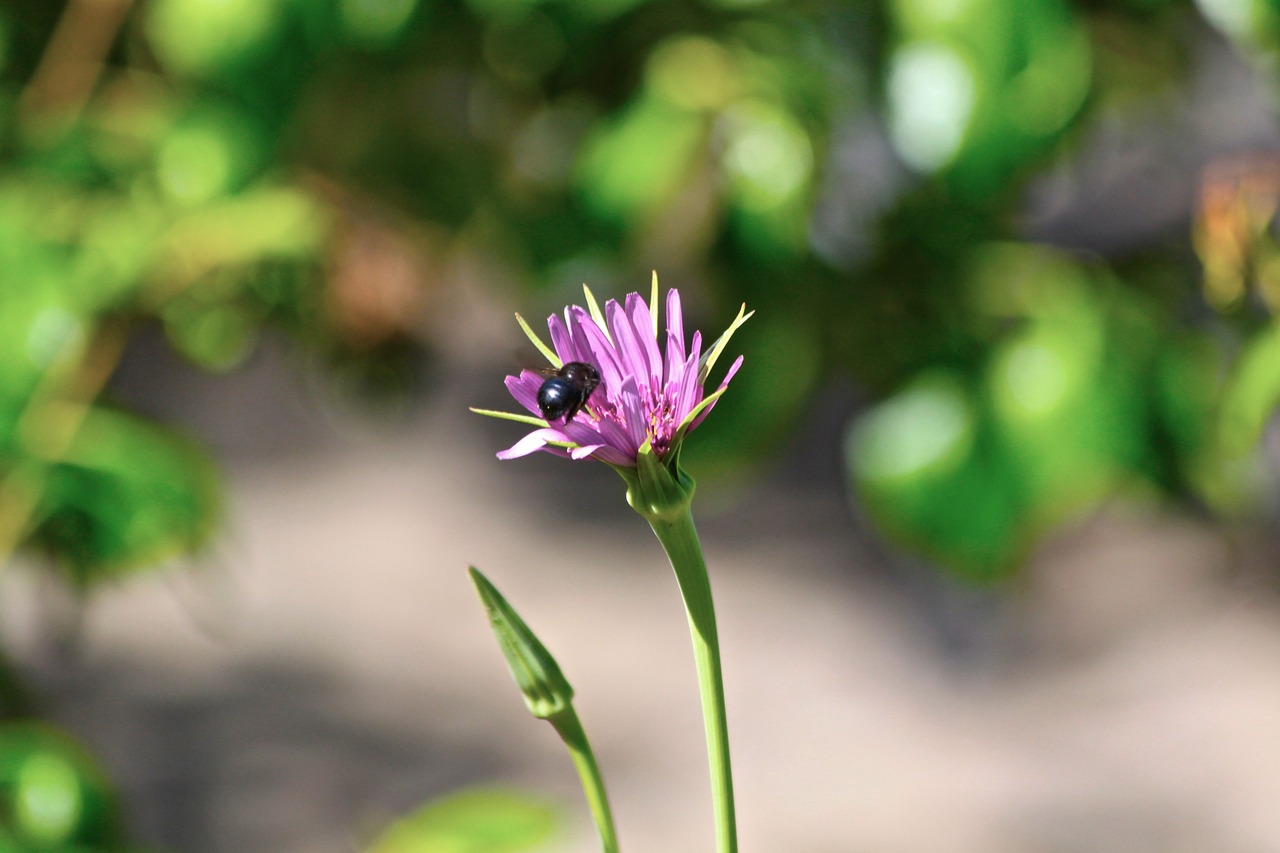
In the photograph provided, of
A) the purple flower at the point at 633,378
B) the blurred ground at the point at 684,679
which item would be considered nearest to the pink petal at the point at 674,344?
the purple flower at the point at 633,378

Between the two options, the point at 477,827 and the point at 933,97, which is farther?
the point at 933,97

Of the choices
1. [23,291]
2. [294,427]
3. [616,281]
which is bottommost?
[23,291]

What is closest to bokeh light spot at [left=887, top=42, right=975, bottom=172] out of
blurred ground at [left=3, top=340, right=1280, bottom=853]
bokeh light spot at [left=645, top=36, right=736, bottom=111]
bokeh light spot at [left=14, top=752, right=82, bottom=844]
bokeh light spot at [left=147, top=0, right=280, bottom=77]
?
bokeh light spot at [left=645, top=36, right=736, bottom=111]

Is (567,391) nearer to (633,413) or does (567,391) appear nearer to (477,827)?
(633,413)

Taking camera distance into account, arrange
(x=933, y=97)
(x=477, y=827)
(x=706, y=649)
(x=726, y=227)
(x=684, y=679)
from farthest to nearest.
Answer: (x=684, y=679), (x=726, y=227), (x=933, y=97), (x=477, y=827), (x=706, y=649)

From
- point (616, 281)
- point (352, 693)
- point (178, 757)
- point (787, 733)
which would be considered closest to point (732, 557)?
point (787, 733)

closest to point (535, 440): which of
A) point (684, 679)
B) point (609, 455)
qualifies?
point (609, 455)

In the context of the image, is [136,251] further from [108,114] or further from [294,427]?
[294,427]
